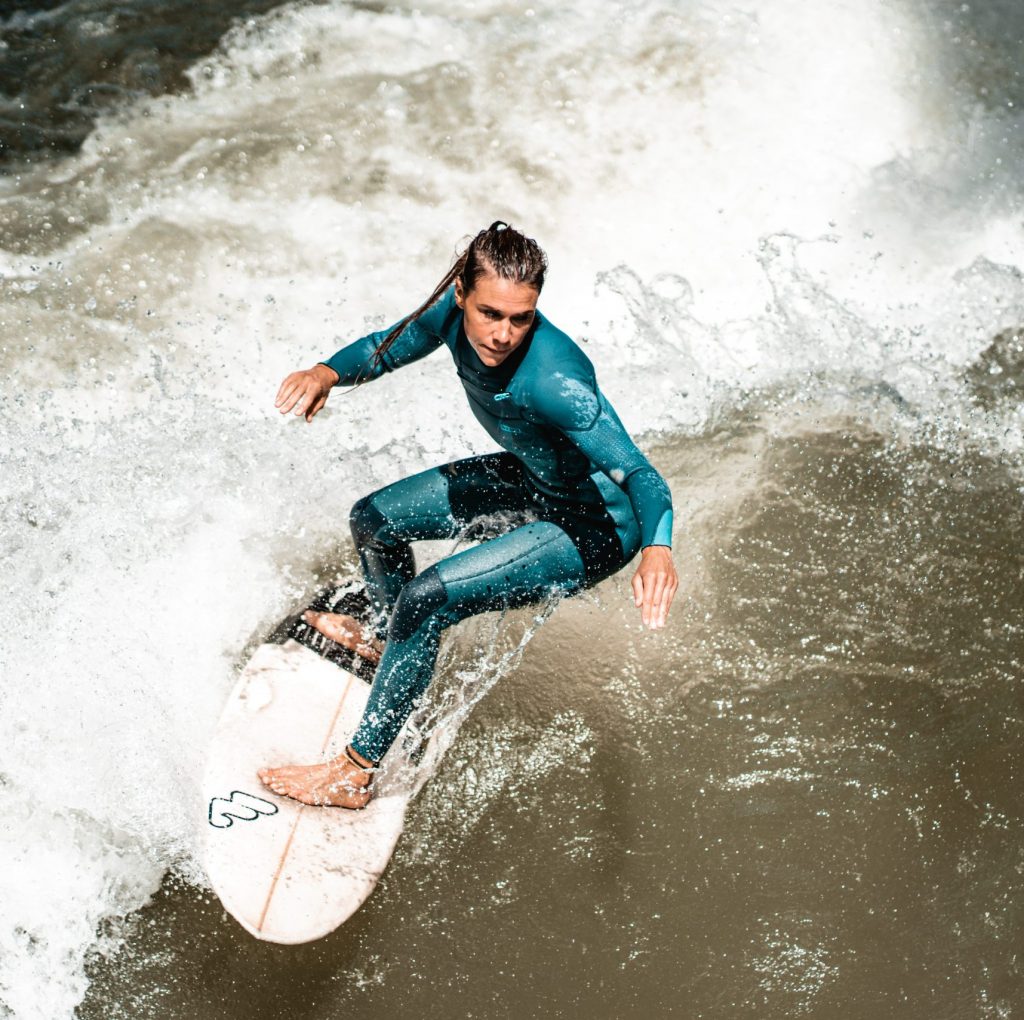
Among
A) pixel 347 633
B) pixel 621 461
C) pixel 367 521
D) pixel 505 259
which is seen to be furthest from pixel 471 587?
pixel 347 633

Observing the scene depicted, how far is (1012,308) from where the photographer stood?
5.39 m

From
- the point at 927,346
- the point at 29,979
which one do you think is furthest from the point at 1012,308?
the point at 29,979

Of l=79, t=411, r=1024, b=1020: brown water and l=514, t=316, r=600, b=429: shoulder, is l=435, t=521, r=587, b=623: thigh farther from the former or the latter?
l=79, t=411, r=1024, b=1020: brown water

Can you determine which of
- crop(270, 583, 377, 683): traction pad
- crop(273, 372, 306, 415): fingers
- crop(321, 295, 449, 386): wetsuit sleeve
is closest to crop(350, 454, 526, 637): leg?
crop(321, 295, 449, 386): wetsuit sleeve

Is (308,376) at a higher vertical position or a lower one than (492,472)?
higher

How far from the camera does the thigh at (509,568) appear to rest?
10.0 ft

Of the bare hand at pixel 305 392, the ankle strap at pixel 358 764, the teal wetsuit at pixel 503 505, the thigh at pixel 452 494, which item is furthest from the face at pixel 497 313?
the ankle strap at pixel 358 764

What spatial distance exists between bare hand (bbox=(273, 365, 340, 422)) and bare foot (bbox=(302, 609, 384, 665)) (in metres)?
1.30

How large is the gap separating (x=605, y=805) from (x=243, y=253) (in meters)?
3.57

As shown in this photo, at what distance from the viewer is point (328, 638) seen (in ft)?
13.3

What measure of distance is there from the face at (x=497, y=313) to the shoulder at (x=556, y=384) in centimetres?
8

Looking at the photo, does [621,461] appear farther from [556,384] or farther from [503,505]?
[503,505]

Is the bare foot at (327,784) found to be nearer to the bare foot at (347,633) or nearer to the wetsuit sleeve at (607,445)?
the bare foot at (347,633)

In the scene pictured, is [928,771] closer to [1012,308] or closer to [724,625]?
[724,625]
